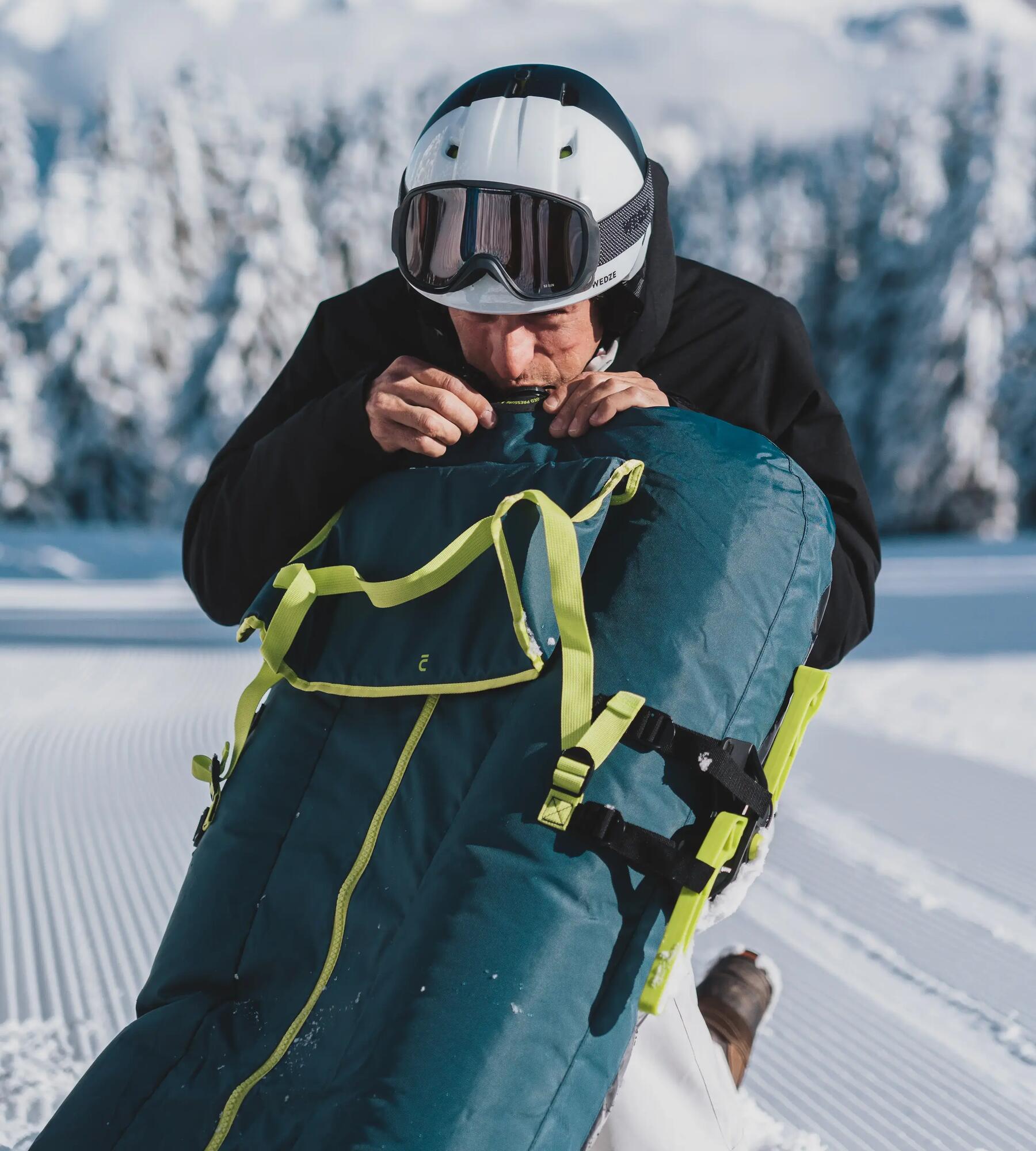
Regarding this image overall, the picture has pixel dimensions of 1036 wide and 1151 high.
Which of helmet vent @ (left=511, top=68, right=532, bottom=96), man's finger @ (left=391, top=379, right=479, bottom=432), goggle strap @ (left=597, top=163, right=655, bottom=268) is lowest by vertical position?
man's finger @ (left=391, top=379, right=479, bottom=432)

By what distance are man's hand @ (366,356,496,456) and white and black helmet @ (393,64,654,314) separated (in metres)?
0.17

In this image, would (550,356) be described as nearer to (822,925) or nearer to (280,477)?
(280,477)

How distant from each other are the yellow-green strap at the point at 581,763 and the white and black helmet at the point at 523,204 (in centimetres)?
71

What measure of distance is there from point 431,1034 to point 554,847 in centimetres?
25

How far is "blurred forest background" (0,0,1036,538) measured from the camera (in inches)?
848

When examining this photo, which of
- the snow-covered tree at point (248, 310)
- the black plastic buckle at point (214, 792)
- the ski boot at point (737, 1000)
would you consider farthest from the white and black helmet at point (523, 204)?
the snow-covered tree at point (248, 310)

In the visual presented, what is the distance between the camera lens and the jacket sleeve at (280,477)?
5.65 ft

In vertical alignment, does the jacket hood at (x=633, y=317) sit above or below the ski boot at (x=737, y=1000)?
above

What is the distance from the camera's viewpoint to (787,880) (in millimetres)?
3115

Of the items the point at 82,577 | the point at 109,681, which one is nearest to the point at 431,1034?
the point at 109,681

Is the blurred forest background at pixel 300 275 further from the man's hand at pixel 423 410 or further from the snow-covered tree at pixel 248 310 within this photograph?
the man's hand at pixel 423 410

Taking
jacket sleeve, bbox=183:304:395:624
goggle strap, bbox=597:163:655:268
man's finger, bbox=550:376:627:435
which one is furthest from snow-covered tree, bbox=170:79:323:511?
man's finger, bbox=550:376:627:435

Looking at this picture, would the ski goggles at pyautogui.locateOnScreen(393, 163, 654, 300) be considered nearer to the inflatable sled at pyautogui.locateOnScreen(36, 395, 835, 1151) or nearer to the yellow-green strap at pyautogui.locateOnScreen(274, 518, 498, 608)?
the inflatable sled at pyautogui.locateOnScreen(36, 395, 835, 1151)

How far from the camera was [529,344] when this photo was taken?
177cm
